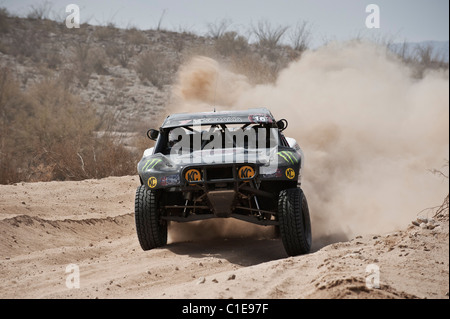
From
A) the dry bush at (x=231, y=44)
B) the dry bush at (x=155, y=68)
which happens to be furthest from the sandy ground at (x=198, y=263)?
the dry bush at (x=231, y=44)

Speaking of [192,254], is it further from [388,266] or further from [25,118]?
[25,118]

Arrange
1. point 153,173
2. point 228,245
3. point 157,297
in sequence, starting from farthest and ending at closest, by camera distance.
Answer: point 228,245 → point 153,173 → point 157,297

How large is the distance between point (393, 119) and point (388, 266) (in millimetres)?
9145

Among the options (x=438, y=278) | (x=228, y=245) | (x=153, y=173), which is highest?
(x=153, y=173)

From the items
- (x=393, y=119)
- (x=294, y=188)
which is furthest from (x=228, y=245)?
(x=393, y=119)

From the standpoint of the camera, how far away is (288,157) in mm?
7977

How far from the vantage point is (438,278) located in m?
6.09

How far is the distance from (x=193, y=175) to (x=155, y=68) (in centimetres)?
2591

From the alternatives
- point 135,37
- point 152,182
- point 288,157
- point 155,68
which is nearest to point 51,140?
point 152,182

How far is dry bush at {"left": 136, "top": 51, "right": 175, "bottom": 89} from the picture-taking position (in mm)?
31703

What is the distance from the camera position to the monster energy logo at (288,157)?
26.0 feet

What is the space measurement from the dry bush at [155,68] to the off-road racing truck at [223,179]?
22480 mm

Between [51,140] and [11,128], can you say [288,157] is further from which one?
[11,128]
